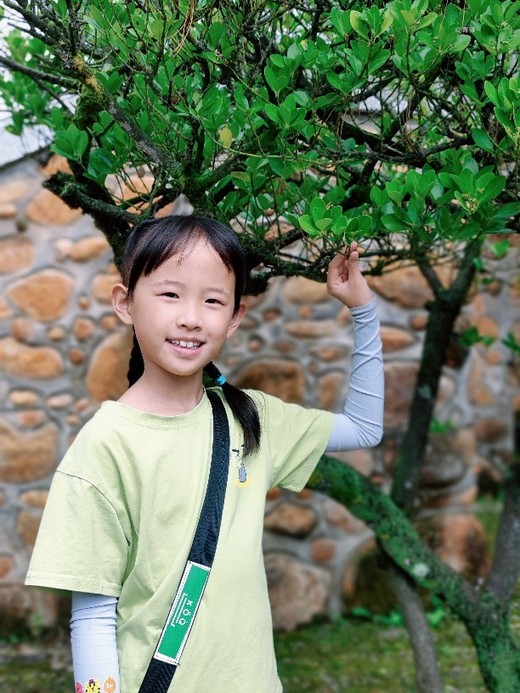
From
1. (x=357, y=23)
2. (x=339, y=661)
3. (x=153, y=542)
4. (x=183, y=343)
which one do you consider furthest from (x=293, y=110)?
(x=339, y=661)

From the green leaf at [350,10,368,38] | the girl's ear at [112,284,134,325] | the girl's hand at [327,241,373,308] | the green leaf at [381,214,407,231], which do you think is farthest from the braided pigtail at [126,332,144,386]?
the green leaf at [350,10,368,38]

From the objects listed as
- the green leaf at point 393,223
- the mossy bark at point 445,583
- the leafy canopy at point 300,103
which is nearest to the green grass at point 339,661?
the mossy bark at point 445,583

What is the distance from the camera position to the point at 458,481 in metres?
3.10

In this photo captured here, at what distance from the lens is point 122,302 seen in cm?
131

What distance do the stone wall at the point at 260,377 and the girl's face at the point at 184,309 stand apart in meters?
1.53

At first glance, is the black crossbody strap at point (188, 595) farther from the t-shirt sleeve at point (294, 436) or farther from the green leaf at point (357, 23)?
the green leaf at point (357, 23)

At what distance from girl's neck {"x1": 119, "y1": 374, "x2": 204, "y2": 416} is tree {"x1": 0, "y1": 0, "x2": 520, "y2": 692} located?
0.27 metres

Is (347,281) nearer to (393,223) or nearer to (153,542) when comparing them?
(393,223)

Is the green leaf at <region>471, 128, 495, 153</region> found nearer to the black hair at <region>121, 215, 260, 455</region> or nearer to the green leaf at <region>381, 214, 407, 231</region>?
the green leaf at <region>381, 214, 407, 231</region>

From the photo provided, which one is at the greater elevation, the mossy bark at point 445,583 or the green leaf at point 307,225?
the green leaf at point 307,225

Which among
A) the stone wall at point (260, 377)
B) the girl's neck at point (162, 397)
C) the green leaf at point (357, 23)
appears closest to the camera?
the green leaf at point (357, 23)

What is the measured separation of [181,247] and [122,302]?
6.2 inches

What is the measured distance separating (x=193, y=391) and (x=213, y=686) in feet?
1.48

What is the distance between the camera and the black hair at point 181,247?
1.23 m
